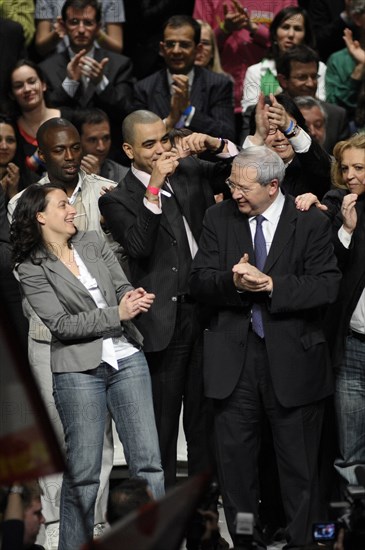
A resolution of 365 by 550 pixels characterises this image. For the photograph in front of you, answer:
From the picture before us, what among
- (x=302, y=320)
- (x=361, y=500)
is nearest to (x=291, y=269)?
(x=302, y=320)

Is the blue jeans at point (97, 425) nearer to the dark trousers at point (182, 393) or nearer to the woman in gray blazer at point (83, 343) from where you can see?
the woman in gray blazer at point (83, 343)

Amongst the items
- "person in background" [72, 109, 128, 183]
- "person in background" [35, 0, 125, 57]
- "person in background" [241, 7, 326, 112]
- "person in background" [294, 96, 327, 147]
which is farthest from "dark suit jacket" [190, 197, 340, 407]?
"person in background" [35, 0, 125, 57]

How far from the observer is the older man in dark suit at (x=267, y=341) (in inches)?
214

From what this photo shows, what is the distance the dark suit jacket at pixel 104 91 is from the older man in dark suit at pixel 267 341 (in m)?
2.31

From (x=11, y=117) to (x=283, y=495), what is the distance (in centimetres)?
325

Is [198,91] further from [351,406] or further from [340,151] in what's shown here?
[351,406]

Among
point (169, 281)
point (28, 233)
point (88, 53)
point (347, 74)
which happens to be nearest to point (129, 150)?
point (169, 281)

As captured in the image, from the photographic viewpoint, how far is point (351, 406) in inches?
229

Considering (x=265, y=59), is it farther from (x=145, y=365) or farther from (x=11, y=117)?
(x=145, y=365)

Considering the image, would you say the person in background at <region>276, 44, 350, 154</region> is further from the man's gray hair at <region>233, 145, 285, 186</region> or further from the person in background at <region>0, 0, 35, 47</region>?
the person in background at <region>0, 0, 35, 47</region>

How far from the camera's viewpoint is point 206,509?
14.1 feet

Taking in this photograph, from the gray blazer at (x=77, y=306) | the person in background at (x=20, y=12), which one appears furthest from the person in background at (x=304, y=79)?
A: the gray blazer at (x=77, y=306)

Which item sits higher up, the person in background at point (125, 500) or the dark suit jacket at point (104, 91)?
the dark suit jacket at point (104, 91)

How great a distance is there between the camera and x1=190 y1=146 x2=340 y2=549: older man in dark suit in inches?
214
